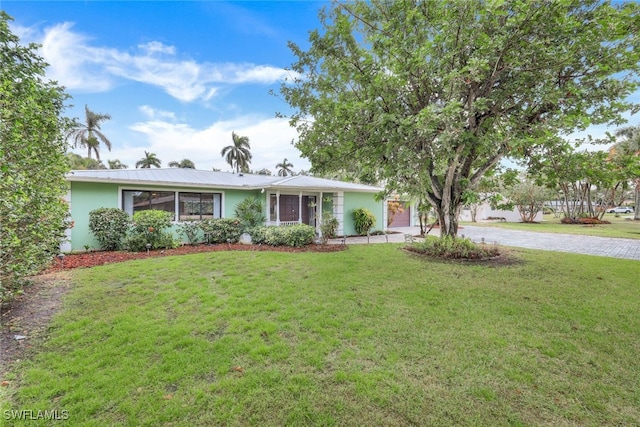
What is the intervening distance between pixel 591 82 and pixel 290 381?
8824 mm

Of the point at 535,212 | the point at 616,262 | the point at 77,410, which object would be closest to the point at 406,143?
the point at 77,410

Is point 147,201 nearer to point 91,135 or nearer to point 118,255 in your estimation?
point 118,255

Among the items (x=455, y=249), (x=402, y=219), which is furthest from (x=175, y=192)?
(x=402, y=219)

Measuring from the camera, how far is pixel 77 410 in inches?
95.1

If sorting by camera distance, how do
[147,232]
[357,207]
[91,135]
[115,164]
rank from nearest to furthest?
[147,232], [357,207], [91,135], [115,164]

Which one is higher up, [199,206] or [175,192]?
[175,192]

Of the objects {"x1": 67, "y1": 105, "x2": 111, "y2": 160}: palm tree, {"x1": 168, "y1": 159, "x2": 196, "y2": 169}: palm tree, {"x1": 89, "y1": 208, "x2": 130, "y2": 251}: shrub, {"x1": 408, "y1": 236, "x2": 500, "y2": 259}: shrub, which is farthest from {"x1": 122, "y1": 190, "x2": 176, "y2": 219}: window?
{"x1": 168, "y1": 159, "x2": 196, "y2": 169}: palm tree

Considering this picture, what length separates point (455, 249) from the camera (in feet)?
27.6

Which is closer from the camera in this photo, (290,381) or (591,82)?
(290,381)

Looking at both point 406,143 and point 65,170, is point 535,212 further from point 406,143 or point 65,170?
point 65,170

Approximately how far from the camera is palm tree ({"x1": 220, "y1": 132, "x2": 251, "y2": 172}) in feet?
115

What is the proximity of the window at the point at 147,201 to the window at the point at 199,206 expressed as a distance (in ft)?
1.21

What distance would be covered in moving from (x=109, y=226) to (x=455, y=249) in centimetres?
1151

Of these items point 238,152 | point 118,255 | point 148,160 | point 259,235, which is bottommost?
point 118,255
